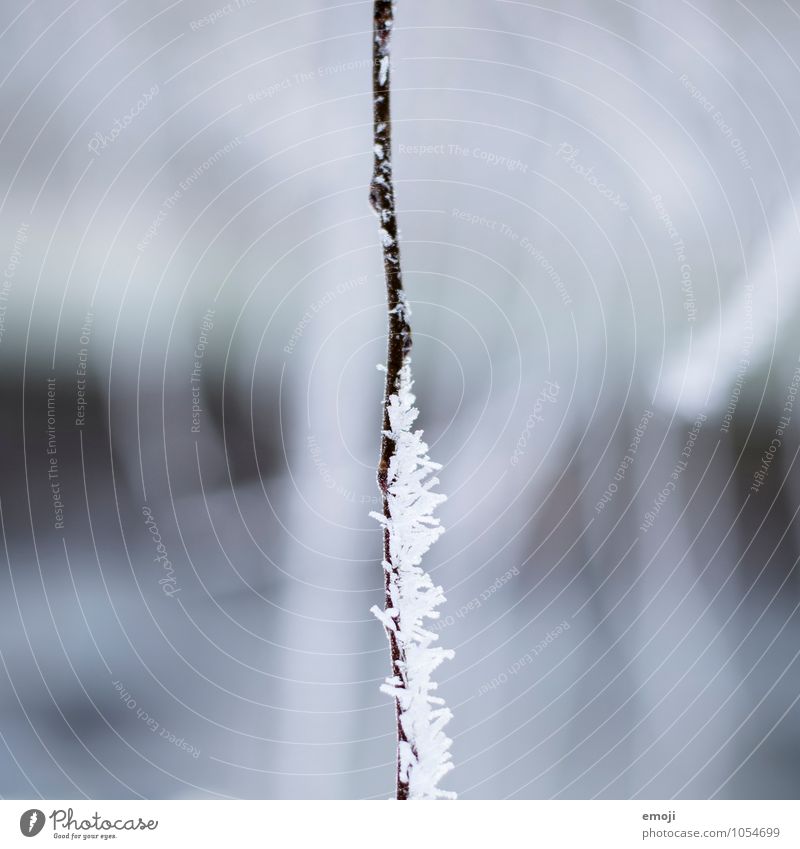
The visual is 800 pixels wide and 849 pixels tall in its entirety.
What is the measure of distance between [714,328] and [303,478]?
1.09ft

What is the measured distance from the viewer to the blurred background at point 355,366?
1.24 ft

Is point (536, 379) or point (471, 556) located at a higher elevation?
point (536, 379)

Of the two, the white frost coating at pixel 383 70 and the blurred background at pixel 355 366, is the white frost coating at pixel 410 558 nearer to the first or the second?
the white frost coating at pixel 383 70

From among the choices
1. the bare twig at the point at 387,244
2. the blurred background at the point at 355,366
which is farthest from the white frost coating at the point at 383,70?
the blurred background at the point at 355,366

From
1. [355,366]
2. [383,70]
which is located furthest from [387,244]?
[355,366]

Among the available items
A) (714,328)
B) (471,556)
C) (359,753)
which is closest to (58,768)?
(359,753)

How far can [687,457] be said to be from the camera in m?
0.43

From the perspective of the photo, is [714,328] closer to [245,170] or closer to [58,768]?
[245,170]

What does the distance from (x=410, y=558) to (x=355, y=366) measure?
26 cm

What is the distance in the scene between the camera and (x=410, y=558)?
0.50ft

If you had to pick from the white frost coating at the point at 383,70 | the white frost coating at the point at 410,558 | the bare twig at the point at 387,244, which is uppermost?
the white frost coating at the point at 383,70

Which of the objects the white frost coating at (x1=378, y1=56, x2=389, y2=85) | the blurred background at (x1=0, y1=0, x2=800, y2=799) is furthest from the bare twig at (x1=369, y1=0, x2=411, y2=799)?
the blurred background at (x1=0, y1=0, x2=800, y2=799)

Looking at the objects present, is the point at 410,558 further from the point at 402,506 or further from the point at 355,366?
the point at 355,366

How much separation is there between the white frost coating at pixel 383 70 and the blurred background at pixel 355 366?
0.23 m
